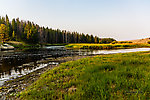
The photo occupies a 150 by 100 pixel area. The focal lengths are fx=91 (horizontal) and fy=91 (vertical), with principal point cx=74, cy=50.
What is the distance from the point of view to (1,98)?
6.12 meters

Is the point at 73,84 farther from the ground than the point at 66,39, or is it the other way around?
the point at 66,39

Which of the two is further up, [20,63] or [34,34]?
[34,34]

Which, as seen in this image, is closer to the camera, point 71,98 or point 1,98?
point 71,98

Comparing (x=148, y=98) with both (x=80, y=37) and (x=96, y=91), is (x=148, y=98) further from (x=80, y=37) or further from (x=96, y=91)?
(x=80, y=37)

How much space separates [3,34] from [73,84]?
82.2 m

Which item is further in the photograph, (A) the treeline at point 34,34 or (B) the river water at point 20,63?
(A) the treeline at point 34,34

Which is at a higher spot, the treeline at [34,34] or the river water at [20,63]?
the treeline at [34,34]

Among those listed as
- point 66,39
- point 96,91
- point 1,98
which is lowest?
point 1,98

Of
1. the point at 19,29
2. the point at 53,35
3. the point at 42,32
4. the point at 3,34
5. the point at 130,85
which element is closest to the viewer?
the point at 130,85

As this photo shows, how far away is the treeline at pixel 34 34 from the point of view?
87.5 m

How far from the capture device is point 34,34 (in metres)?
89.9

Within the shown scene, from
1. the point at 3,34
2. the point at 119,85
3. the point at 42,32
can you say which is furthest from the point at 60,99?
the point at 42,32

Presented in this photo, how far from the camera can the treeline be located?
287ft

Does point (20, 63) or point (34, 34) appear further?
point (34, 34)
